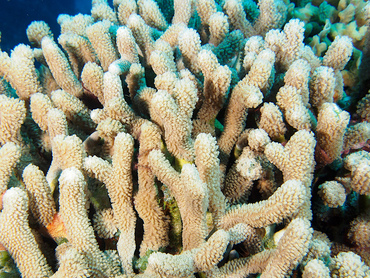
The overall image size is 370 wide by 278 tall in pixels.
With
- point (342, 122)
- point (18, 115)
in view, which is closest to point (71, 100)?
point (18, 115)

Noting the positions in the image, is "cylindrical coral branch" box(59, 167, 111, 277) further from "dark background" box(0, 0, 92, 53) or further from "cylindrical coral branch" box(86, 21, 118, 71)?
"dark background" box(0, 0, 92, 53)

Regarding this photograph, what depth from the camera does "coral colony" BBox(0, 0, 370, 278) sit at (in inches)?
43.8

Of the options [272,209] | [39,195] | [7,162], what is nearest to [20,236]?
[39,195]

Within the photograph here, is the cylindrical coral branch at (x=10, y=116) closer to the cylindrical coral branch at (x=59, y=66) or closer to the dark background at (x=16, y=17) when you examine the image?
the cylindrical coral branch at (x=59, y=66)

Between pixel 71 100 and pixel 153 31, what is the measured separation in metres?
0.96

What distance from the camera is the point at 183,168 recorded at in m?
1.07

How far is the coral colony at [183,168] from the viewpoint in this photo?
3.65 feet

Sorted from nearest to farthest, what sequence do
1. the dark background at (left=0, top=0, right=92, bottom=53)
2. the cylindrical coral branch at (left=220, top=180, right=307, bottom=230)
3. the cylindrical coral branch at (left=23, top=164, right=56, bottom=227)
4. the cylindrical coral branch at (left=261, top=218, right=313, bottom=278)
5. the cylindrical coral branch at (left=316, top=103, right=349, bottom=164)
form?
the cylindrical coral branch at (left=261, top=218, right=313, bottom=278)
the cylindrical coral branch at (left=220, top=180, right=307, bottom=230)
the cylindrical coral branch at (left=23, top=164, right=56, bottom=227)
the cylindrical coral branch at (left=316, top=103, right=349, bottom=164)
the dark background at (left=0, top=0, right=92, bottom=53)

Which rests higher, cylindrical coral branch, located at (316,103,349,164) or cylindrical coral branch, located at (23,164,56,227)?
cylindrical coral branch, located at (23,164,56,227)

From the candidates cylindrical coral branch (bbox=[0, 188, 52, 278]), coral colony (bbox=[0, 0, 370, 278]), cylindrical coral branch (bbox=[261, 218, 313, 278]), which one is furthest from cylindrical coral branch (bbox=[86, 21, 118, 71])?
cylindrical coral branch (bbox=[261, 218, 313, 278])

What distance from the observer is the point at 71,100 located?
1.59 m

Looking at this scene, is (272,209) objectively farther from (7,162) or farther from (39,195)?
(7,162)

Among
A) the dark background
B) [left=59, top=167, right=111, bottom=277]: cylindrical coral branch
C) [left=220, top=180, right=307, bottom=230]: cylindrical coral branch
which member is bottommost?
[left=220, top=180, right=307, bottom=230]: cylindrical coral branch

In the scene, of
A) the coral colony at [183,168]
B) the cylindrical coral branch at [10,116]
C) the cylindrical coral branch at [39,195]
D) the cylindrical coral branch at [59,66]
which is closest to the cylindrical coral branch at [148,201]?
the coral colony at [183,168]
